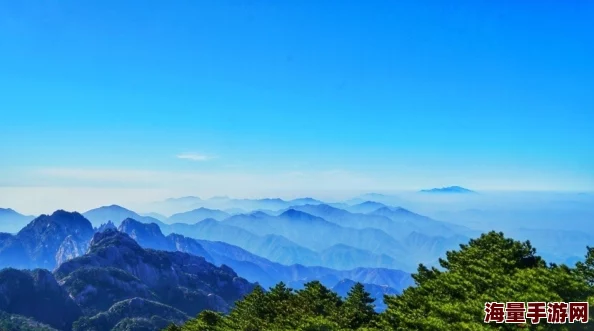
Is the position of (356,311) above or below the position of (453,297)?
below

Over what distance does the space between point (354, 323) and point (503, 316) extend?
844 inches

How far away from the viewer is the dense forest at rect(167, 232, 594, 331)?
31766mm

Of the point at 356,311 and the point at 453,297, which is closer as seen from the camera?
the point at 453,297

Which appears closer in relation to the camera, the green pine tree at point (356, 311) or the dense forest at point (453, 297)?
the dense forest at point (453, 297)

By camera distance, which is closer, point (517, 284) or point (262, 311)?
point (517, 284)

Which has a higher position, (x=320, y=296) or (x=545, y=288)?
(x=545, y=288)

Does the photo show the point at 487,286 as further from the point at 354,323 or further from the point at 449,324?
the point at 354,323

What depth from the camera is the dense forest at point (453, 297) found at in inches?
1251

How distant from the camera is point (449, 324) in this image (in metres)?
31.4

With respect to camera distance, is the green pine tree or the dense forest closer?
the dense forest

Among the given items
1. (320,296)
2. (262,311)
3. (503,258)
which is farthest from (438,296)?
(262,311)

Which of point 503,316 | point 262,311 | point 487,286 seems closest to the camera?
point 503,316

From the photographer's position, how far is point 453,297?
39.8 meters

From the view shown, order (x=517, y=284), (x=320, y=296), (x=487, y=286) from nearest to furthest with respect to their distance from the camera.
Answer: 1. (x=517, y=284)
2. (x=487, y=286)
3. (x=320, y=296)
